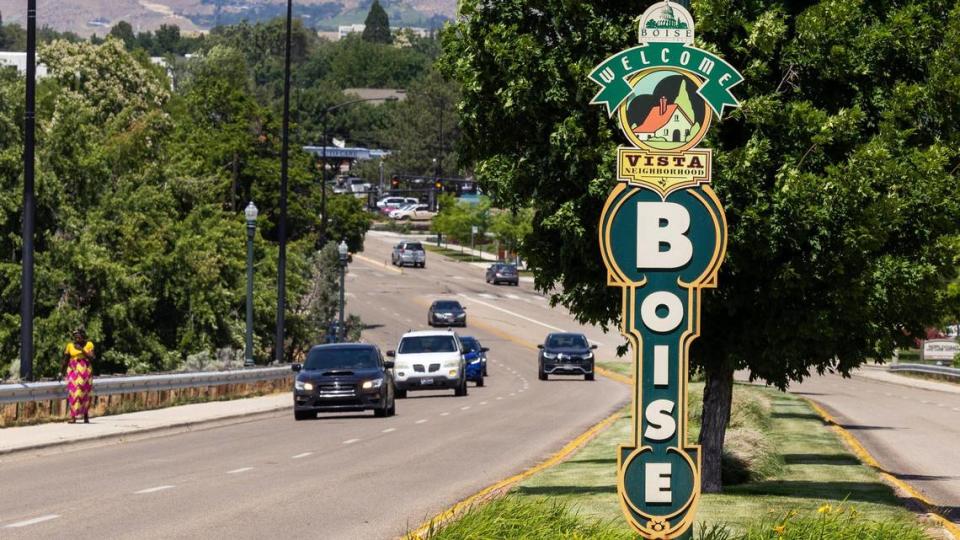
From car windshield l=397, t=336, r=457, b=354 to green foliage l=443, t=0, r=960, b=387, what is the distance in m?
25.7

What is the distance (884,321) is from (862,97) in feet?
7.74

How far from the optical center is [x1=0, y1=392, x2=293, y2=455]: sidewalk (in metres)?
25.7

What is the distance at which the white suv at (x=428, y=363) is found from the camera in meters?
43.8

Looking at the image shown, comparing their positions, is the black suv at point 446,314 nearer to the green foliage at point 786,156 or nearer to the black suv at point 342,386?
the black suv at point 342,386

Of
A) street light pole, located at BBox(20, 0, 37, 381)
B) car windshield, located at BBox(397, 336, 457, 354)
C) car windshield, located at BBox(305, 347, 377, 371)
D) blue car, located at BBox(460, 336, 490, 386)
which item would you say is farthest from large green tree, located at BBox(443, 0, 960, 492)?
blue car, located at BBox(460, 336, 490, 386)

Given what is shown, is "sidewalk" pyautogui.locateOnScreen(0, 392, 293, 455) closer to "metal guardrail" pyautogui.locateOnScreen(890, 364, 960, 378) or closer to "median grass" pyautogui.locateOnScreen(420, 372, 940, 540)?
"median grass" pyautogui.locateOnScreen(420, 372, 940, 540)

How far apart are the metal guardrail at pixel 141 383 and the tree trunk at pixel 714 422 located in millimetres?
14122

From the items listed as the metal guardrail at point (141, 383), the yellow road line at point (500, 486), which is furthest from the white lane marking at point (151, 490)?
the metal guardrail at point (141, 383)

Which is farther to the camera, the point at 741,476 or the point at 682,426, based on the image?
the point at 741,476

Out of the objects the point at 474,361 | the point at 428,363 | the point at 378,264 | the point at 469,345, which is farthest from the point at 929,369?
the point at 378,264

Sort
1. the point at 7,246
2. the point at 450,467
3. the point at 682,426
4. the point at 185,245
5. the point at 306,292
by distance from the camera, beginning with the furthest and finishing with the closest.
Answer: the point at 306,292 < the point at 185,245 < the point at 7,246 < the point at 450,467 < the point at 682,426

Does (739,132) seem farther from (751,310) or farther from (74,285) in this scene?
(74,285)

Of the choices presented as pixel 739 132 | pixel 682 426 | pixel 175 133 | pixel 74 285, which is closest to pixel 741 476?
Answer: pixel 739 132

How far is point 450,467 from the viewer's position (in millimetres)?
22578
